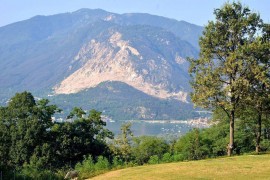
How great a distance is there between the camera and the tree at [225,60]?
3822 centimetres

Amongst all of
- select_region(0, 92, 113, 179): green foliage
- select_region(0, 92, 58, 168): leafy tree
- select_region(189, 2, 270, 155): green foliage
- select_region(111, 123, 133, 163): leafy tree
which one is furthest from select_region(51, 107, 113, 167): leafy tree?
select_region(189, 2, 270, 155): green foliage

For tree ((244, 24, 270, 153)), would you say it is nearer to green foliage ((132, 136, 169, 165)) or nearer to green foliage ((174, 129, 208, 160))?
green foliage ((174, 129, 208, 160))

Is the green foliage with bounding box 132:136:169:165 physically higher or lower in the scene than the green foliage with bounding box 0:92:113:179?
lower

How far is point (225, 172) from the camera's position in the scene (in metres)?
28.4

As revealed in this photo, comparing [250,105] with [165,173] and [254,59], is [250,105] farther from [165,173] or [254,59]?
[165,173]

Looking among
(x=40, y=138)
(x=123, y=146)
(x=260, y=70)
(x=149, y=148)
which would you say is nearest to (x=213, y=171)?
(x=260, y=70)

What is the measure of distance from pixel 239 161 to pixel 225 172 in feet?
16.5

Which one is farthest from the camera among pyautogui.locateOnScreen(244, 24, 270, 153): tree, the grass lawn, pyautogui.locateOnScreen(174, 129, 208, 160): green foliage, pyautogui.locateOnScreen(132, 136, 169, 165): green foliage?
pyautogui.locateOnScreen(132, 136, 169, 165): green foliage

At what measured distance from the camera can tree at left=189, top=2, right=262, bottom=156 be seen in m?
38.2

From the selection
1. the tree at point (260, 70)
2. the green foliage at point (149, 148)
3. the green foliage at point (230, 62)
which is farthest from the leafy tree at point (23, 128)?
the tree at point (260, 70)

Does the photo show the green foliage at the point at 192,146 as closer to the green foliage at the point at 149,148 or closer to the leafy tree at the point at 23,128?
the green foliage at the point at 149,148

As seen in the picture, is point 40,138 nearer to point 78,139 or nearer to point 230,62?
point 78,139

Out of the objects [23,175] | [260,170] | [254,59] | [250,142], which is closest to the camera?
[260,170]


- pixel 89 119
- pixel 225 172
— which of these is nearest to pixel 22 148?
pixel 89 119
